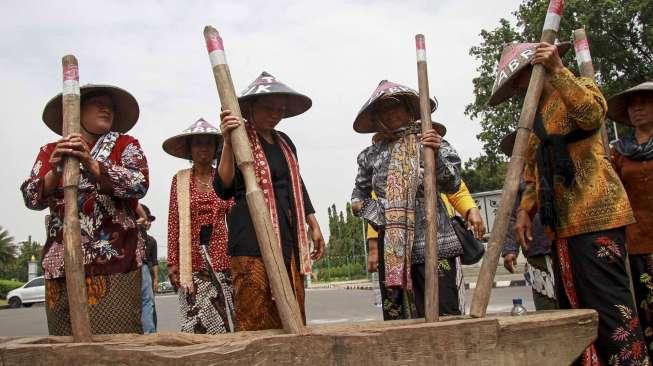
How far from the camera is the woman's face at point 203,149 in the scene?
4438 millimetres

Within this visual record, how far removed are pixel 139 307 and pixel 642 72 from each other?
17950 millimetres

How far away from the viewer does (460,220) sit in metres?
3.54

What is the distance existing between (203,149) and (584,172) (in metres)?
2.74

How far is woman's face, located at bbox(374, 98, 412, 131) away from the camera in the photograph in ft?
11.5

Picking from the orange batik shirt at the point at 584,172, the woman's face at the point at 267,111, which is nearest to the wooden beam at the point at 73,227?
the woman's face at the point at 267,111

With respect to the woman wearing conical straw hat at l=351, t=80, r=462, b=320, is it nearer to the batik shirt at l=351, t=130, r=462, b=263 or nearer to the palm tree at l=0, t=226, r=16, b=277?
the batik shirt at l=351, t=130, r=462, b=263

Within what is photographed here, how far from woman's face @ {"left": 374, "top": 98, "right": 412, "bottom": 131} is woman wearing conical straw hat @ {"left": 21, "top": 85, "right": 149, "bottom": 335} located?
1413mm

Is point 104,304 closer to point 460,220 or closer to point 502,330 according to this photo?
point 502,330

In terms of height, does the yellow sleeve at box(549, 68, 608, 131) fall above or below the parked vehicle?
above

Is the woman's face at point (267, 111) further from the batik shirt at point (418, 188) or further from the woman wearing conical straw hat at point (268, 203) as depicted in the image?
the batik shirt at point (418, 188)

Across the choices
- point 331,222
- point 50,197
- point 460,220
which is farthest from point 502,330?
point 331,222

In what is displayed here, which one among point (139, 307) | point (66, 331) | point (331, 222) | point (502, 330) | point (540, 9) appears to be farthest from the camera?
point (331, 222)

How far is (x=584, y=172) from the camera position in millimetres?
2742

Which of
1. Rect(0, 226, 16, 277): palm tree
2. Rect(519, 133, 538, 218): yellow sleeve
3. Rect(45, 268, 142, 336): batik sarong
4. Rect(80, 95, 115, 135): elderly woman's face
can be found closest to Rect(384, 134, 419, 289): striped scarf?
Rect(519, 133, 538, 218): yellow sleeve
